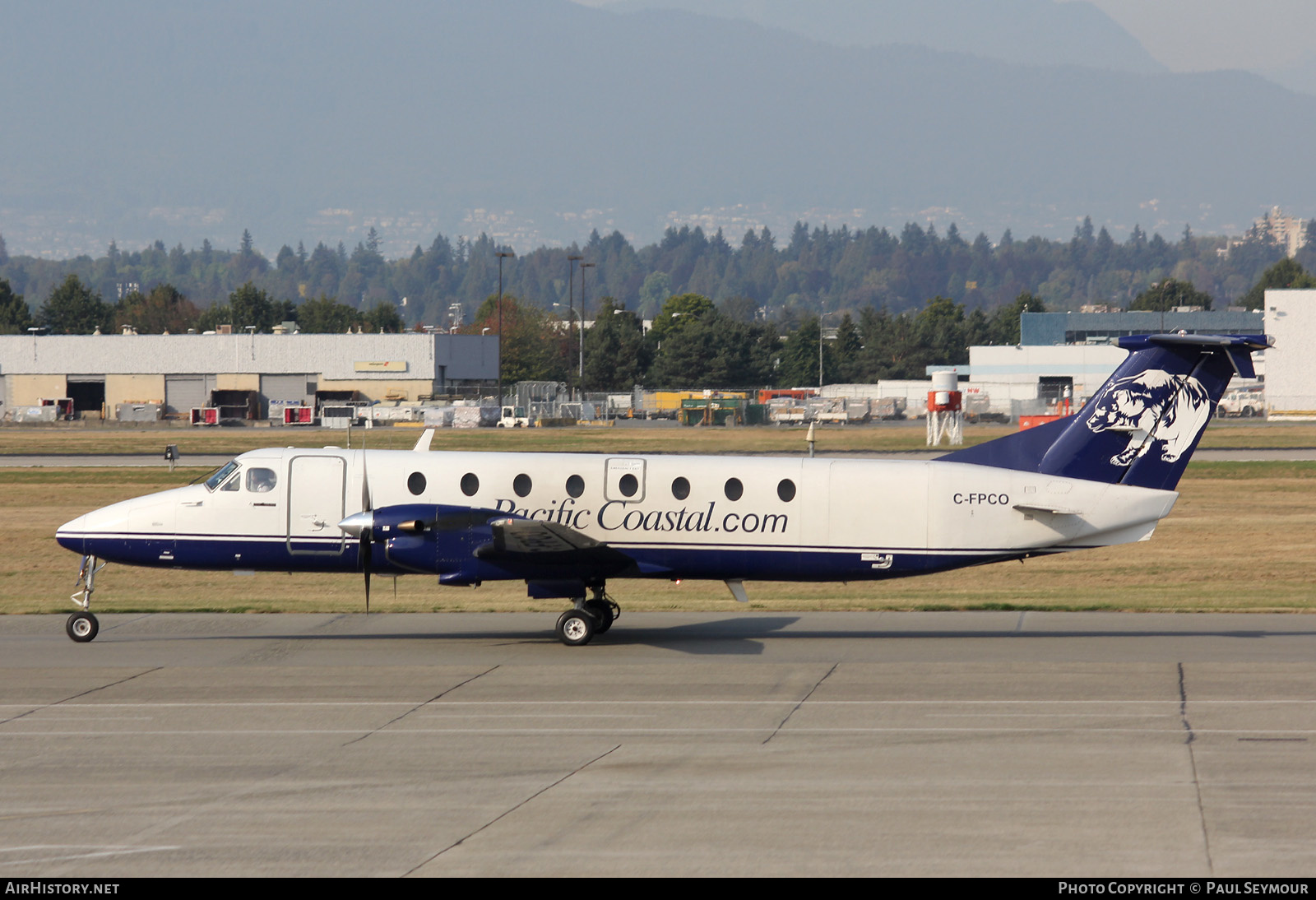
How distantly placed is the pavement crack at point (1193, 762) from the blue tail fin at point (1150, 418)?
330 cm

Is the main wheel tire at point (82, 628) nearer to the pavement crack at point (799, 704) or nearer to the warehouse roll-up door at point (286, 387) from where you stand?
the pavement crack at point (799, 704)

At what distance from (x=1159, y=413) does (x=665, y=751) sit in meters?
10.6

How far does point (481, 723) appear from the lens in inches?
592

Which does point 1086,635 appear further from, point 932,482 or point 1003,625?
point 932,482

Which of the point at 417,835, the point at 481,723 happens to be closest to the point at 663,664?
the point at 481,723

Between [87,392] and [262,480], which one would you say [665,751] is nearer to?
[262,480]

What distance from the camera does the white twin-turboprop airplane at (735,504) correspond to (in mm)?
20125

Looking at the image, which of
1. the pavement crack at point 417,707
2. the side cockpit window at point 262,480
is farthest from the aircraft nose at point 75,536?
the pavement crack at point 417,707

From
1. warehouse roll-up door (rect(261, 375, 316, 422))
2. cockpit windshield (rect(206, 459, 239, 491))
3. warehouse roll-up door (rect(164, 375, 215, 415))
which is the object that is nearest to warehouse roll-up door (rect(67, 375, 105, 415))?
warehouse roll-up door (rect(164, 375, 215, 415))

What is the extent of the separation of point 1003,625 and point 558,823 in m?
12.8

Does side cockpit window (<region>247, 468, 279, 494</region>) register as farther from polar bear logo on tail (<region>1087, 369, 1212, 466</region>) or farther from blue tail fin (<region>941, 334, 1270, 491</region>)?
polar bear logo on tail (<region>1087, 369, 1212, 466</region>)

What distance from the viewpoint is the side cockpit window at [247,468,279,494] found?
20.6 m

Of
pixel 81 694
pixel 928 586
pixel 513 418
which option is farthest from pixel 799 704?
pixel 513 418

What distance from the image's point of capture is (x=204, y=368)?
118312mm
